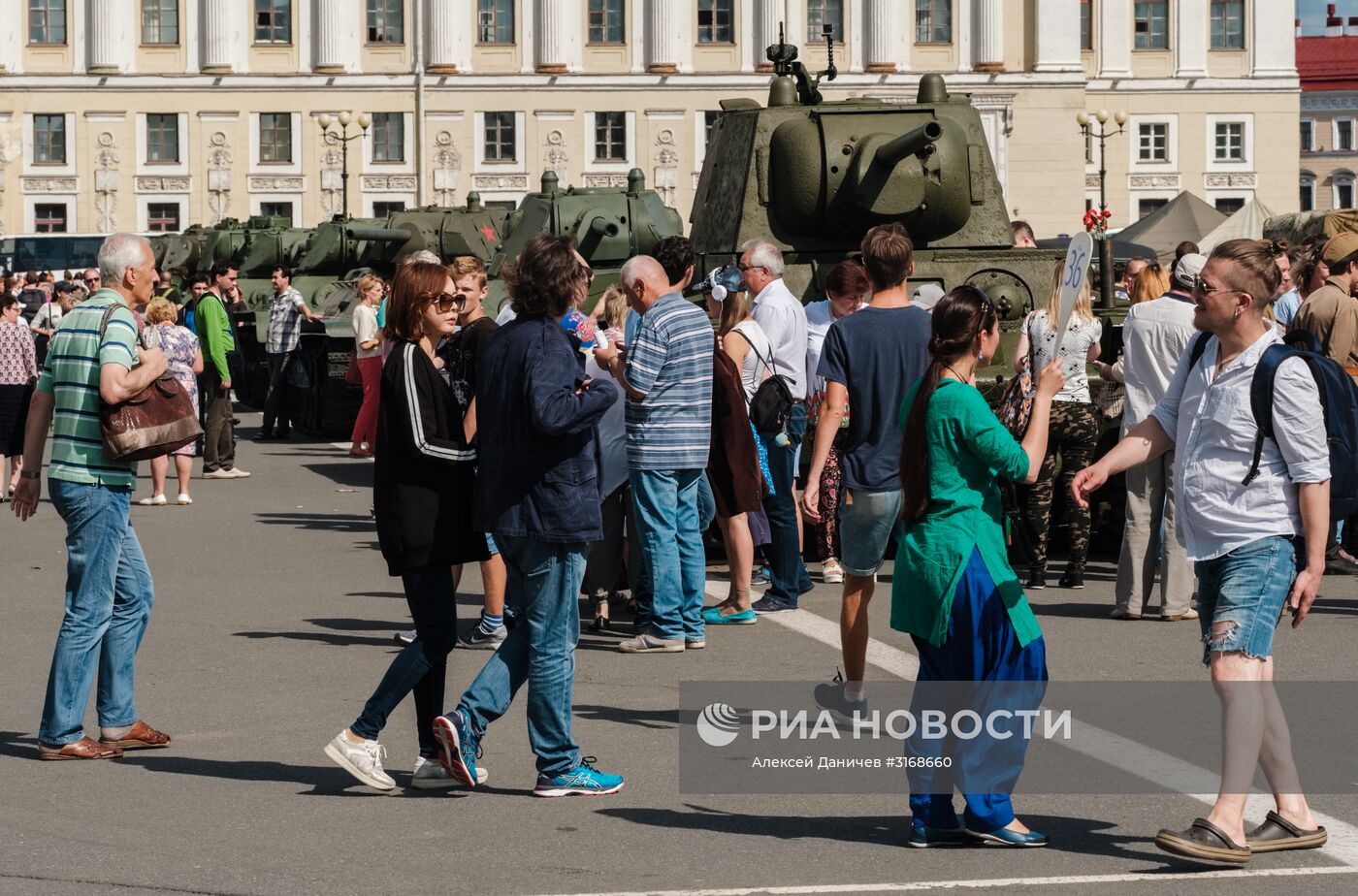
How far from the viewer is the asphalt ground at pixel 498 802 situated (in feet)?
20.6

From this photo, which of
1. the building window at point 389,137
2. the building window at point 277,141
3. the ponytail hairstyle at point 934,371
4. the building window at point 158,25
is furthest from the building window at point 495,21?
the ponytail hairstyle at point 934,371

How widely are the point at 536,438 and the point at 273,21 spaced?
72.1 m

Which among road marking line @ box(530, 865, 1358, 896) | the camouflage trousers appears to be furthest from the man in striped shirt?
road marking line @ box(530, 865, 1358, 896)

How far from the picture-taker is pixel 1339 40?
104m

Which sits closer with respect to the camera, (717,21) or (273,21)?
(273,21)

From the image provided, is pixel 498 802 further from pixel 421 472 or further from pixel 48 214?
pixel 48 214

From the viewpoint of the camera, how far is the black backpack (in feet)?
20.9

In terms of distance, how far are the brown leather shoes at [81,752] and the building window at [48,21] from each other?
70.8 metres

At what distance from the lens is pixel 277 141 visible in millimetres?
76688

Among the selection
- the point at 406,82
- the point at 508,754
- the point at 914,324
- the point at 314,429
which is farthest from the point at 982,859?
the point at 406,82

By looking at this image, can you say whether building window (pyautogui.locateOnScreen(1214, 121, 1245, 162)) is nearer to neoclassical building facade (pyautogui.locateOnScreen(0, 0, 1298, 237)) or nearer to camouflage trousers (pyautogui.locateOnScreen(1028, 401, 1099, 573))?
neoclassical building facade (pyautogui.locateOnScreen(0, 0, 1298, 237))

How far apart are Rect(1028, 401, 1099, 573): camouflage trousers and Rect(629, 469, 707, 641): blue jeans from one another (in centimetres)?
286

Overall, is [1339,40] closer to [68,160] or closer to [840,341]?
[68,160]

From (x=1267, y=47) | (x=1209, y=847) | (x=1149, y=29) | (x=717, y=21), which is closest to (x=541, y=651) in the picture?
(x=1209, y=847)
